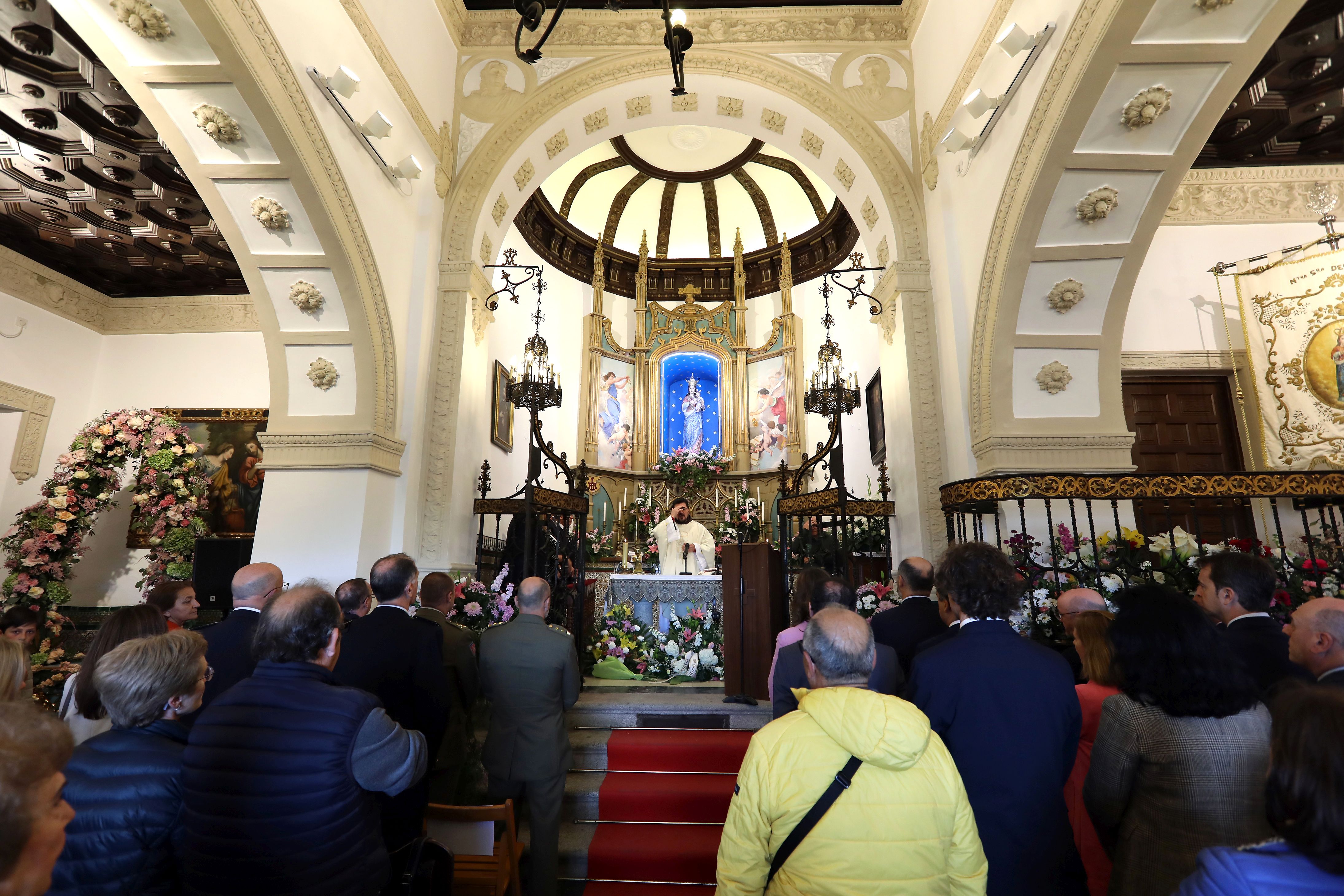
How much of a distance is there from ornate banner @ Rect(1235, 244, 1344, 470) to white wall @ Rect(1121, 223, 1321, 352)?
413 millimetres

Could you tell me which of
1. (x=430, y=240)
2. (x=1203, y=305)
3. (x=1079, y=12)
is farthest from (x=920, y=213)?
(x=430, y=240)

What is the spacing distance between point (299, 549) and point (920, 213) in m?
7.05

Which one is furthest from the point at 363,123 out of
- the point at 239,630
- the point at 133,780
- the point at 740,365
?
the point at 740,365

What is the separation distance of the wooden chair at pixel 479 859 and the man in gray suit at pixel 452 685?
690 millimetres

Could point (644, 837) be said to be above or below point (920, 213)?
below

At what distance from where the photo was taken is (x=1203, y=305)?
26.2 feet

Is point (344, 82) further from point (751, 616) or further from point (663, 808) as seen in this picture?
point (663, 808)

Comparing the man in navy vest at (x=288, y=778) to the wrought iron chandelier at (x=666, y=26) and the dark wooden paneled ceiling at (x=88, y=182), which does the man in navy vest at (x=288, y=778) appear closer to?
the wrought iron chandelier at (x=666, y=26)

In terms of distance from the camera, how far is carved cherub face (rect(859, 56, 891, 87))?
8016 millimetres

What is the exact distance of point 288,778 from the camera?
1777mm

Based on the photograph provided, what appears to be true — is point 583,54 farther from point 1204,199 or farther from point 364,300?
point 1204,199

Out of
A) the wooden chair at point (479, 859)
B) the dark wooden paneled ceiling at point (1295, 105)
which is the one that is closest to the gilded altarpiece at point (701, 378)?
the dark wooden paneled ceiling at point (1295, 105)

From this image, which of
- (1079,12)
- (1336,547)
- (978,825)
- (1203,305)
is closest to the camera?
(978,825)

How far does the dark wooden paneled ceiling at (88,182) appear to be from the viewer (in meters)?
5.55
